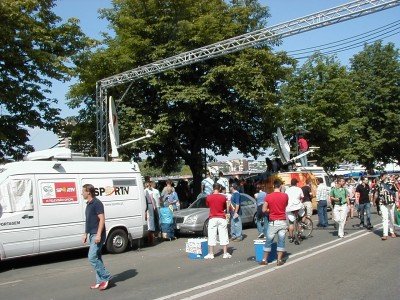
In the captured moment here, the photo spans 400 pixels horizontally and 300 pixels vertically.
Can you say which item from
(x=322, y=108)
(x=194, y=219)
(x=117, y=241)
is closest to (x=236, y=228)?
(x=194, y=219)

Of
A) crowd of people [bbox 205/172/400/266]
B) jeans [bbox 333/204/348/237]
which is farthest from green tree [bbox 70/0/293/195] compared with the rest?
jeans [bbox 333/204/348/237]

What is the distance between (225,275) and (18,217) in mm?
5175

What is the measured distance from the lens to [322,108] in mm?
33625

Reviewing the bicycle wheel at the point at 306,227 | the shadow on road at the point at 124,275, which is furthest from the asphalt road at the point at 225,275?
the bicycle wheel at the point at 306,227

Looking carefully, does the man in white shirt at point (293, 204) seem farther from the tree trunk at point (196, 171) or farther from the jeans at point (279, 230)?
the tree trunk at point (196, 171)

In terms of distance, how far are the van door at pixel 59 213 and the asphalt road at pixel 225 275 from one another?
60cm

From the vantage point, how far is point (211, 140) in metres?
30.2

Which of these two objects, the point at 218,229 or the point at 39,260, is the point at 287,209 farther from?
the point at 39,260

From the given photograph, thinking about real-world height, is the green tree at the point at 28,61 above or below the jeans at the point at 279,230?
above

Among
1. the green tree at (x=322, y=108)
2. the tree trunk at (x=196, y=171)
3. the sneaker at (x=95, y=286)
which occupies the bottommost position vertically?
the sneaker at (x=95, y=286)

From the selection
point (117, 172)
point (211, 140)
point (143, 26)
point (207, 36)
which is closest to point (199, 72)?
point (207, 36)

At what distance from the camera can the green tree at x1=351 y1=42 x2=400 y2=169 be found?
145 feet

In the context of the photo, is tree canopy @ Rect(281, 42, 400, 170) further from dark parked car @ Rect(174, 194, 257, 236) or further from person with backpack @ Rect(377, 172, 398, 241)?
person with backpack @ Rect(377, 172, 398, 241)

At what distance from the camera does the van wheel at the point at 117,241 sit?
13.0 metres
